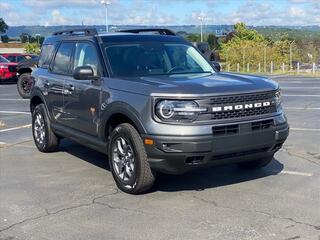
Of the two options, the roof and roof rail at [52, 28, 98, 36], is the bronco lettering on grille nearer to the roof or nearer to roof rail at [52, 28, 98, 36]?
the roof

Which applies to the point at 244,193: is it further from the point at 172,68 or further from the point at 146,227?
the point at 172,68

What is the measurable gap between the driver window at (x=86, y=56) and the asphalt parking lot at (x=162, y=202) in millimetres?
1439

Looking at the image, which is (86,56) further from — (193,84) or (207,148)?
(207,148)

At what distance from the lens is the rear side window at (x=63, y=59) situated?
7.52 m

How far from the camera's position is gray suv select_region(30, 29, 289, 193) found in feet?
17.8

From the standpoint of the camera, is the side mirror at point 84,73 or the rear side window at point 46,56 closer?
the side mirror at point 84,73

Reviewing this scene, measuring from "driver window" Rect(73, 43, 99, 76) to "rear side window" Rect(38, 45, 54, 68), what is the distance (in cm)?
108

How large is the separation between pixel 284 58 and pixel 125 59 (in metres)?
58.3

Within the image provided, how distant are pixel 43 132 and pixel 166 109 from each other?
3492 millimetres

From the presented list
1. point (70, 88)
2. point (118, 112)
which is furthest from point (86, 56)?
point (118, 112)

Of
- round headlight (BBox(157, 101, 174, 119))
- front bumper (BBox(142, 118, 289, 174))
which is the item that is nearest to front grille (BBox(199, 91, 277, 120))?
front bumper (BBox(142, 118, 289, 174))

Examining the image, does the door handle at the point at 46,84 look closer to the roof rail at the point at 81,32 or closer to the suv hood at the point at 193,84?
the roof rail at the point at 81,32

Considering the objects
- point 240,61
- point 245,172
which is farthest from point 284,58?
point 245,172

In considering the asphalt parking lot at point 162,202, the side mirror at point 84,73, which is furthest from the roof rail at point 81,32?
the asphalt parking lot at point 162,202
